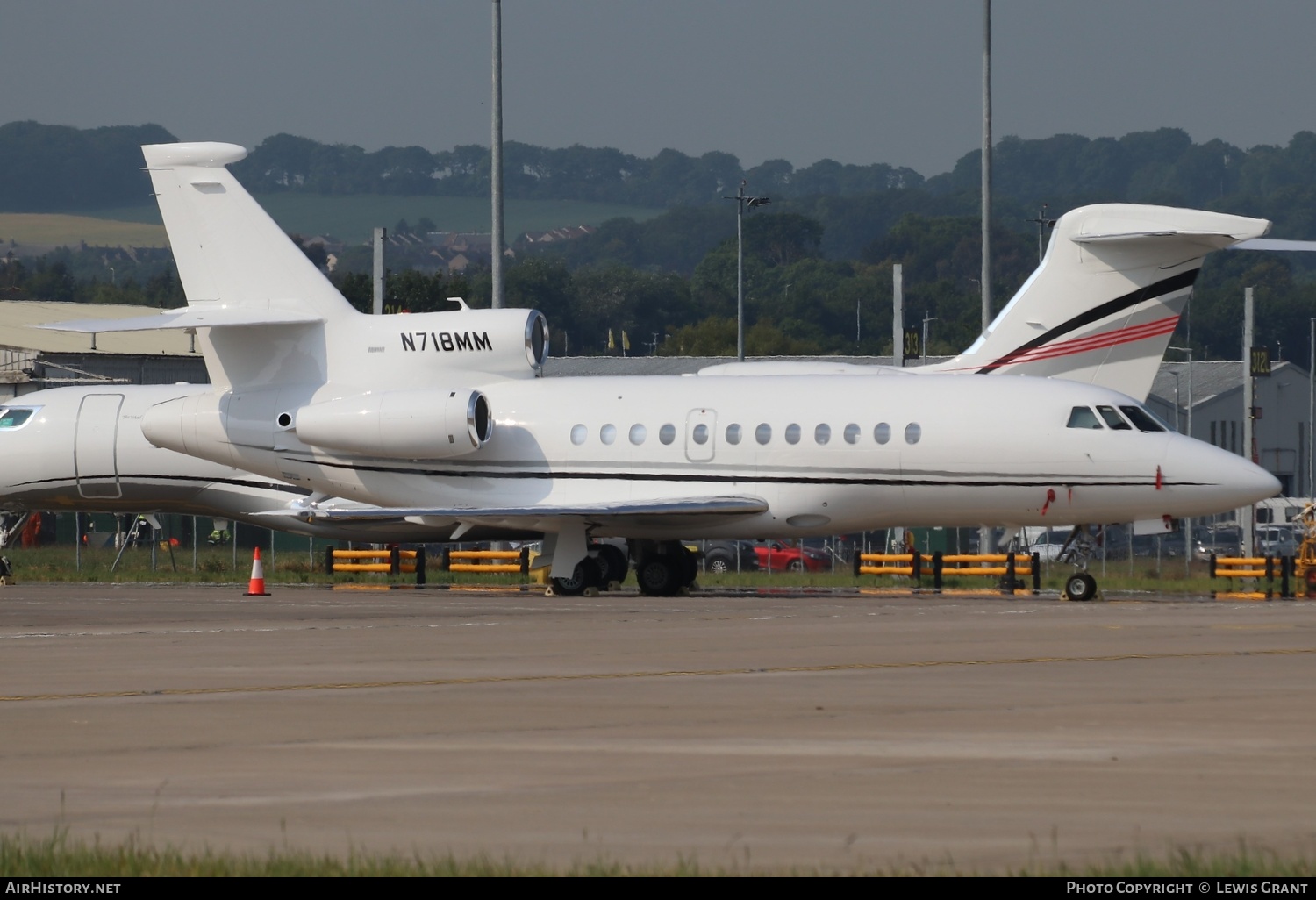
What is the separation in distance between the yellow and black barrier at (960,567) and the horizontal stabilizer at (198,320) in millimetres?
12297

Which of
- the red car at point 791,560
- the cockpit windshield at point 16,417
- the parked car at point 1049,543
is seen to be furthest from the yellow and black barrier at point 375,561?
the parked car at point 1049,543

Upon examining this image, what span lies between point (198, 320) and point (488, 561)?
36.9 feet

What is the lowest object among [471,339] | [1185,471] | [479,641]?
[479,641]

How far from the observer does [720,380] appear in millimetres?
32875

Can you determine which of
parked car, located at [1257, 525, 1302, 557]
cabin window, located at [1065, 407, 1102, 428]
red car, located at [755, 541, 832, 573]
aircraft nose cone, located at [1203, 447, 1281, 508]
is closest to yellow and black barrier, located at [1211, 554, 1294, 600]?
aircraft nose cone, located at [1203, 447, 1281, 508]

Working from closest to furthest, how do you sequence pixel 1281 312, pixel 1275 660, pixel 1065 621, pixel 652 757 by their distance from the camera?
pixel 652 757
pixel 1275 660
pixel 1065 621
pixel 1281 312

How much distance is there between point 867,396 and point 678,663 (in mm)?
14255

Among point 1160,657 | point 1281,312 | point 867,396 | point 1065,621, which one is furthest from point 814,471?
point 1281,312

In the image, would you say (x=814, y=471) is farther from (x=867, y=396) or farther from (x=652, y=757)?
(x=652, y=757)

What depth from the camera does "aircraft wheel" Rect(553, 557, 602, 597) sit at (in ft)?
107

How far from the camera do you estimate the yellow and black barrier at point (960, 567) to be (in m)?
34.2

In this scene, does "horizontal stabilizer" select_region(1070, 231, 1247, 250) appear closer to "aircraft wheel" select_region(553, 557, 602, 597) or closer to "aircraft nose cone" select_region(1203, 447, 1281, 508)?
"aircraft nose cone" select_region(1203, 447, 1281, 508)

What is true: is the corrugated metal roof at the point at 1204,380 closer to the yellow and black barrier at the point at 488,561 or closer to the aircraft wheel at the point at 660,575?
the yellow and black barrier at the point at 488,561

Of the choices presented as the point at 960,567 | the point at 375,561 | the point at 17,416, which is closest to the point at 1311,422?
the point at 960,567
